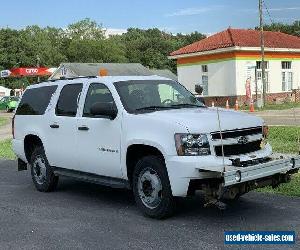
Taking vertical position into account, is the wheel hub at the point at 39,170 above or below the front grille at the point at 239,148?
below

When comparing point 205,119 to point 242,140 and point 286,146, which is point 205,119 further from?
point 286,146

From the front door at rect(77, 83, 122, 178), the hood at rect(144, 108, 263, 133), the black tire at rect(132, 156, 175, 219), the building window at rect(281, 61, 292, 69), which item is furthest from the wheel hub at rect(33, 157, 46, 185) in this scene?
the building window at rect(281, 61, 292, 69)

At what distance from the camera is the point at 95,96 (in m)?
8.00

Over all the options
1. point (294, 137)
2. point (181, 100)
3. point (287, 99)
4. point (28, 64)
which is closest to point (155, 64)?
point (28, 64)

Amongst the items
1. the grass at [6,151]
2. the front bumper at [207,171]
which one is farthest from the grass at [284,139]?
the grass at [6,151]

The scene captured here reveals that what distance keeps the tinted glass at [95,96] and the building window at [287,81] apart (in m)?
35.1

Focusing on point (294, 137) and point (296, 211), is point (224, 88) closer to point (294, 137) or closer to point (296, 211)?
point (294, 137)

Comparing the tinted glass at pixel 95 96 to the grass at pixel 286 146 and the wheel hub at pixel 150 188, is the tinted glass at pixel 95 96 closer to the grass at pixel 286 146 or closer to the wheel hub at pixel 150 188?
the wheel hub at pixel 150 188

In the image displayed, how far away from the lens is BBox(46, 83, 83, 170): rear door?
8.16m

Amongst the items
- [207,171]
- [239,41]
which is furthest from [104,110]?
[239,41]

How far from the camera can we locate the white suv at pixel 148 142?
6.27 meters

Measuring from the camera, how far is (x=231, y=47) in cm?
3716

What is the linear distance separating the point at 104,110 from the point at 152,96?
837mm

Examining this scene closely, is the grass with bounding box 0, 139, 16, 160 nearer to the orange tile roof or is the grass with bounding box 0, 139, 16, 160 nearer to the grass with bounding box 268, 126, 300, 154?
the grass with bounding box 268, 126, 300, 154
